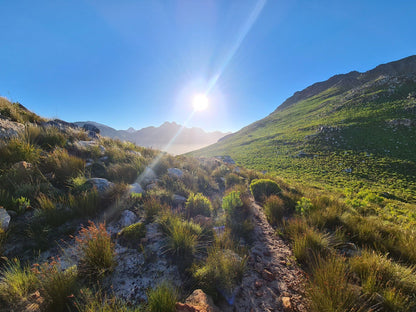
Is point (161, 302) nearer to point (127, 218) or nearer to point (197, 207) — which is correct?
point (127, 218)

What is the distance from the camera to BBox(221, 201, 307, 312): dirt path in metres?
2.50

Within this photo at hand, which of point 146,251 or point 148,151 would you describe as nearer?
point 146,251

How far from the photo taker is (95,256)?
2.49 metres

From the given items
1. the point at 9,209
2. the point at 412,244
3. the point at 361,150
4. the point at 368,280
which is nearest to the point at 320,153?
the point at 361,150

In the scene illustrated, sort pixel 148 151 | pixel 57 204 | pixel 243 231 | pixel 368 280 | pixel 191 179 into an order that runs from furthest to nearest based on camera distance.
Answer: pixel 148 151, pixel 191 179, pixel 243 231, pixel 57 204, pixel 368 280

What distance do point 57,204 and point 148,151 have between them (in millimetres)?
7519

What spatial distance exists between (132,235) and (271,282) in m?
3.21

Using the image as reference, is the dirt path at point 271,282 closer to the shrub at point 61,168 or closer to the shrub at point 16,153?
the shrub at point 61,168

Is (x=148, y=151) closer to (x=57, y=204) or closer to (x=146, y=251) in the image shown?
(x=57, y=204)

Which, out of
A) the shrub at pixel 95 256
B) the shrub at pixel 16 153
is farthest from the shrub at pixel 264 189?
the shrub at pixel 16 153

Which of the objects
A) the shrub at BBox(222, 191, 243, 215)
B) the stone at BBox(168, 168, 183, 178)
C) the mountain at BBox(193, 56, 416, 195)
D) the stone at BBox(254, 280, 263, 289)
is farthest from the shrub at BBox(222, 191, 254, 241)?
the mountain at BBox(193, 56, 416, 195)

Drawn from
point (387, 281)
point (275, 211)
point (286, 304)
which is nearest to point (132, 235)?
point (286, 304)

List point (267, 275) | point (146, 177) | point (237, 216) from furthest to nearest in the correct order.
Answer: point (146, 177)
point (237, 216)
point (267, 275)

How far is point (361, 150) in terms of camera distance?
23609 millimetres
